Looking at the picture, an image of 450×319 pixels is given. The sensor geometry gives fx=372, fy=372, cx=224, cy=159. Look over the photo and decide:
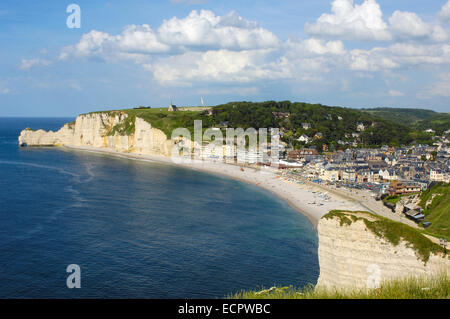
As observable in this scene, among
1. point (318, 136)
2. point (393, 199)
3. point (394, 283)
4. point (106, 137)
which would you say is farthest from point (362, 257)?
point (106, 137)

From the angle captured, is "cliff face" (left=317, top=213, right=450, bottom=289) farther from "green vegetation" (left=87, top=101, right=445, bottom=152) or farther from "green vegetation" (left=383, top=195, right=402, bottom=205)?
"green vegetation" (left=87, top=101, right=445, bottom=152)

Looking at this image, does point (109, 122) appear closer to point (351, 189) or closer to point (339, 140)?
point (339, 140)

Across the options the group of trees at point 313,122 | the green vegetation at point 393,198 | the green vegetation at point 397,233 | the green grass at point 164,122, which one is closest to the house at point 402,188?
the green vegetation at point 393,198

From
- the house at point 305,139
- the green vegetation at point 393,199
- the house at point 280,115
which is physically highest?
the house at point 280,115

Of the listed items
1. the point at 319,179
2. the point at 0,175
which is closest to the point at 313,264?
the point at 319,179

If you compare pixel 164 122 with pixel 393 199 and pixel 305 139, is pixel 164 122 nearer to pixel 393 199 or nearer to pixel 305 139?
pixel 305 139

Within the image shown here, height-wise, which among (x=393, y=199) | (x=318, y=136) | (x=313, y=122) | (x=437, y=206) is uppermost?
(x=313, y=122)

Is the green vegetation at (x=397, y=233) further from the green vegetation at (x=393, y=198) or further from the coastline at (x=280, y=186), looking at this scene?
the green vegetation at (x=393, y=198)

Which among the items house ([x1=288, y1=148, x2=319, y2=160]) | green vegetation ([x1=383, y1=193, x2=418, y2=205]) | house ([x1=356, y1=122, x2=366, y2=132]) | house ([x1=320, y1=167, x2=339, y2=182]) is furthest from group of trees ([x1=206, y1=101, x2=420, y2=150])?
green vegetation ([x1=383, y1=193, x2=418, y2=205])
